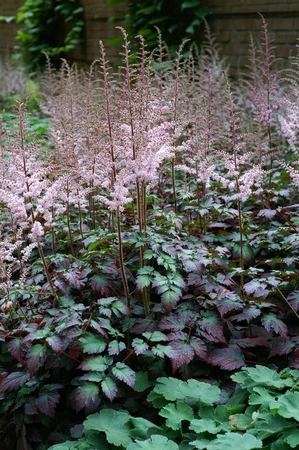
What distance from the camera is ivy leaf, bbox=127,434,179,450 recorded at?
1.89 m

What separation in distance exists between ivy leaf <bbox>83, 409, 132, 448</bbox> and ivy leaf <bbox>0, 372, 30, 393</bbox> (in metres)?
0.40

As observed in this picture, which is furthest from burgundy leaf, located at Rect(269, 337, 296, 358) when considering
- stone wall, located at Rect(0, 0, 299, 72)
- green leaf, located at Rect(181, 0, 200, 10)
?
green leaf, located at Rect(181, 0, 200, 10)

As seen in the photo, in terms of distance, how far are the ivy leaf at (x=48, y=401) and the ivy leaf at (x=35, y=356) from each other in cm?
13

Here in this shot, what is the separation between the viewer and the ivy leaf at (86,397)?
85.6 inches

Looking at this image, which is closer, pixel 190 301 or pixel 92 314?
pixel 92 314

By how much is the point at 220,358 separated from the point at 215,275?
21.2 inches

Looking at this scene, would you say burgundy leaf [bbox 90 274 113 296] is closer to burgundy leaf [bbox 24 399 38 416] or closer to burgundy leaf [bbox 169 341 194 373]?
burgundy leaf [bbox 169 341 194 373]

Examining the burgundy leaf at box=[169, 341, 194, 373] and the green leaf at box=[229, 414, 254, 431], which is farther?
the burgundy leaf at box=[169, 341, 194, 373]

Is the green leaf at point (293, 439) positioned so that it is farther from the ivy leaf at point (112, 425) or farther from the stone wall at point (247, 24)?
the stone wall at point (247, 24)

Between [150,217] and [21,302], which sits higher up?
[150,217]

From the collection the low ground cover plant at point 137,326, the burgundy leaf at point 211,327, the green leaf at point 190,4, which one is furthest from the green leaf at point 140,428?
the green leaf at point 190,4

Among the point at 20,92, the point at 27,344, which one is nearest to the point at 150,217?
the point at 27,344

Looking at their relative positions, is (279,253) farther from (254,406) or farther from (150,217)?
(254,406)

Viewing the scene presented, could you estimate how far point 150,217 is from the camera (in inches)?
126
